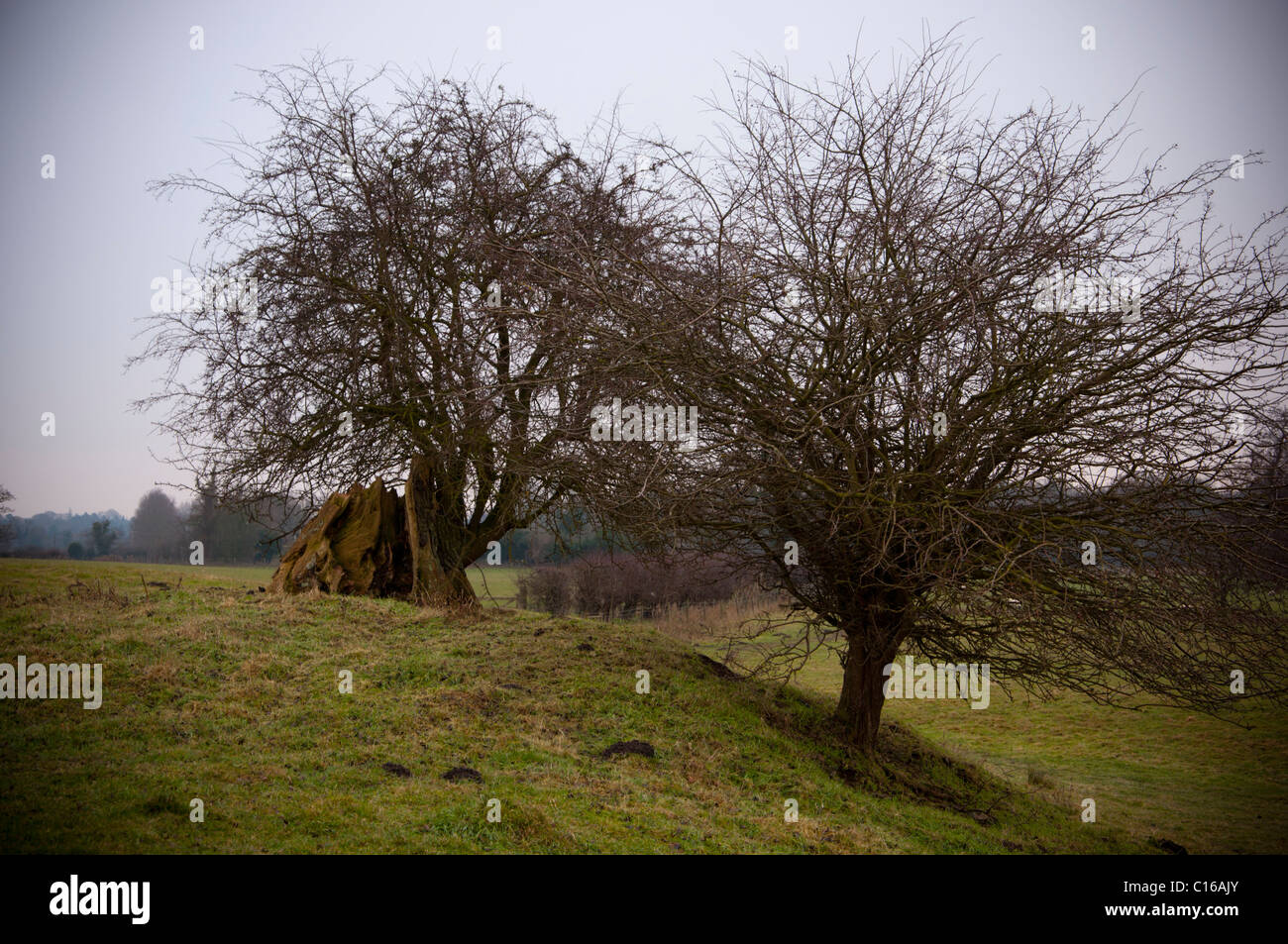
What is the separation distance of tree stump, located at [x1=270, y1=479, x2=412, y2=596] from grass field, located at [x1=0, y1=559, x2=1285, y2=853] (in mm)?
1042

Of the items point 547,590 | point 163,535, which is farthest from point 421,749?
point 163,535

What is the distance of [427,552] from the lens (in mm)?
13742

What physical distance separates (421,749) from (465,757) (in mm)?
384

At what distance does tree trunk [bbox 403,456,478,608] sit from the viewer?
1359cm

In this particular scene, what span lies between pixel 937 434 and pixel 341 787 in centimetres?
621

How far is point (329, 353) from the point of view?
12648 mm

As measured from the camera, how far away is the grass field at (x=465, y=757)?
5.59m

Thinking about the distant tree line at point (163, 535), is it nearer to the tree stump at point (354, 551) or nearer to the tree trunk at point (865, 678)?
the tree stump at point (354, 551)

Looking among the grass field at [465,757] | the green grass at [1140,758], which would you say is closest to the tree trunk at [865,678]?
the grass field at [465,757]

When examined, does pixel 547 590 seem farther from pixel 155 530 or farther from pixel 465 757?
pixel 465 757
